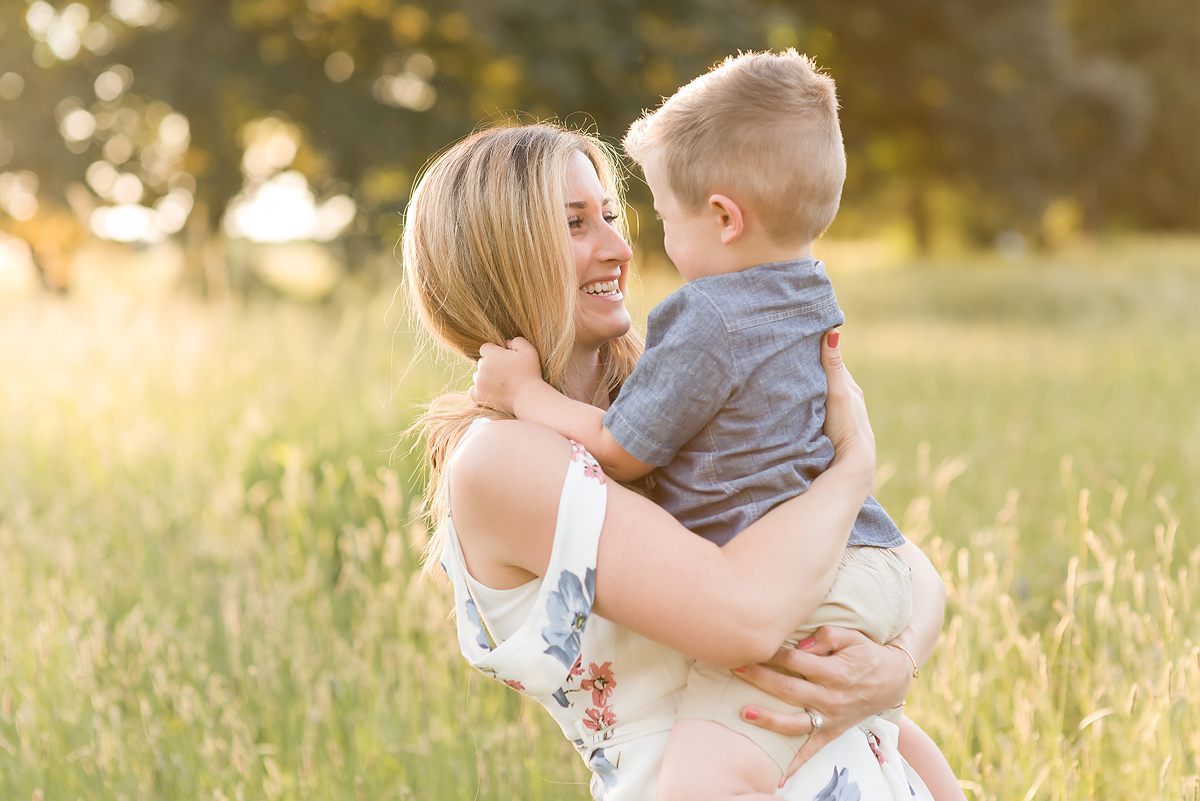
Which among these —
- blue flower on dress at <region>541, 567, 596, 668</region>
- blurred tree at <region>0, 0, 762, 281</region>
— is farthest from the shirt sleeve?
blurred tree at <region>0, 0, 762, 281</region>

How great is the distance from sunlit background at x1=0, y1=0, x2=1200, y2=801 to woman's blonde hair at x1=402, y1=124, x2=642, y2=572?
0.25 metres

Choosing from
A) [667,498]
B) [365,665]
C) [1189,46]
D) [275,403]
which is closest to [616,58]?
[275,403]

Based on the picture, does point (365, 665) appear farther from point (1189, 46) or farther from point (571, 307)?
point (1189, 46)

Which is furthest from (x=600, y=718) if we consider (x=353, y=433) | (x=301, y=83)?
(x=301, y=83)

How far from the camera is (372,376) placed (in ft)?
20.6

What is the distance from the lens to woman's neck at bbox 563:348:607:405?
191cm

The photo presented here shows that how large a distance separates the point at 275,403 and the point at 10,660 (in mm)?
2667

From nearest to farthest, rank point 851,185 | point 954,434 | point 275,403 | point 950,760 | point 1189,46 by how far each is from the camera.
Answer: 1. point 950,760
2. point 275,403
3. point 954,434
4. point 851,185
5. point 1189,46

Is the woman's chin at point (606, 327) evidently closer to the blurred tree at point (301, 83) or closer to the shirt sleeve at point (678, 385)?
the shirt sleeve at point (678, 385)

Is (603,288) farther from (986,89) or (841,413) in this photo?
(986,89)

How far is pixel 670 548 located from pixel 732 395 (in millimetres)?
274

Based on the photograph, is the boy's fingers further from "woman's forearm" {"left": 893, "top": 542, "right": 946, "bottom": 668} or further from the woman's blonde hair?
the woman's blonde hair

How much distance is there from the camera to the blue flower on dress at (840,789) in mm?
Result: 1539

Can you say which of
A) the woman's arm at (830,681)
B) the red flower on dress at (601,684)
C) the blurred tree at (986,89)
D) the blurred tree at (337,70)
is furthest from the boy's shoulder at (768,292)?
the blurred tree at (986,89)
